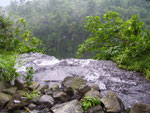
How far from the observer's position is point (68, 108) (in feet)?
6.47

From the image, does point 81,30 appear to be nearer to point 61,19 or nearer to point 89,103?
point 61,19

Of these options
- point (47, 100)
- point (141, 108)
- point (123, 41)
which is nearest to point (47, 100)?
point (47, 100)

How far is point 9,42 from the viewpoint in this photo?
5.42 meters

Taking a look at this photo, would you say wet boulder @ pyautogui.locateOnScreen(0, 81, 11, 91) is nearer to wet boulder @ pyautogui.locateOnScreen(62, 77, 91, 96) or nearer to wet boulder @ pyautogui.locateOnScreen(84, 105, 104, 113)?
wet boulder @ pyautogui.locateOnScreen(62, 77, 91, 96)

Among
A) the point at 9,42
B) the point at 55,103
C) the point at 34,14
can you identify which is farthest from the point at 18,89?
the point at 34,14

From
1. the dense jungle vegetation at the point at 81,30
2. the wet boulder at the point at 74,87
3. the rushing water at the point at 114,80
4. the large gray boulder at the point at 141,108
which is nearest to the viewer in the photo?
the large gray boulder at the point at 141,108

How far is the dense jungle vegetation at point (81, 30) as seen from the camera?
4.82 meters

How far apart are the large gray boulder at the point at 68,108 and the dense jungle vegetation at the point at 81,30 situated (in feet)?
3.40

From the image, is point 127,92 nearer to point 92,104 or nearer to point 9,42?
point 92,104

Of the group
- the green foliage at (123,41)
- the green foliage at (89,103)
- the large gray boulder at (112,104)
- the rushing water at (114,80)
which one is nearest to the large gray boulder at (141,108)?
the large gray boulder at (112,104)

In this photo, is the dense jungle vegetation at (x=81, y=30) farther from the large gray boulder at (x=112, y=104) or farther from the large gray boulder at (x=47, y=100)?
the large gray boulder at (x=112, y=104)

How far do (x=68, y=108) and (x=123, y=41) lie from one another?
204 inches

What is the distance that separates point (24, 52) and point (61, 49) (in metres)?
23.9

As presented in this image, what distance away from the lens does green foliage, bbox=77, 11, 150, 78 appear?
179 inches
